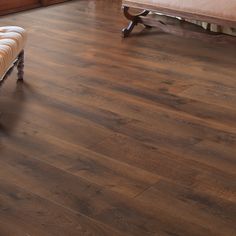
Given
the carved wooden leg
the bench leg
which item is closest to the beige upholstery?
the bench leg

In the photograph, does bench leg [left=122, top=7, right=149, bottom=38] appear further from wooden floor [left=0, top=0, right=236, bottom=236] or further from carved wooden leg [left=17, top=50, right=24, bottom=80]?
carved wooden leg [left=17, top=50, right=24, bottom=80]

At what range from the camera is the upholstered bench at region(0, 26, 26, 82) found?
2721mm

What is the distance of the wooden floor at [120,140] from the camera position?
6.48 feet

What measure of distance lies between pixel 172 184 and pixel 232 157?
0.42 metres

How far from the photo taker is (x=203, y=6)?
3.77 metres

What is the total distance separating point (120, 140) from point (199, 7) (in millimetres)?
1690

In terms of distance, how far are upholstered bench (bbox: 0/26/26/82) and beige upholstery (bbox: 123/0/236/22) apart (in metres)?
1.38

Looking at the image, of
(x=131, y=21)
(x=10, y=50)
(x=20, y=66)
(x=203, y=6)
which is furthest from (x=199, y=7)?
(x=10, y=50)

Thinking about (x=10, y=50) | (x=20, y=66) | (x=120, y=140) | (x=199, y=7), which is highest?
(x=199, y=7)

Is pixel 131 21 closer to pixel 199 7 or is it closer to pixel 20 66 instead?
pixel 199 7

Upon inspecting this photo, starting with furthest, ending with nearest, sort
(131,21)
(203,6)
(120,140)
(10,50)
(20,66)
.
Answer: (131,21)
(203,6)
(20,66)
(10,50)
(120,140)

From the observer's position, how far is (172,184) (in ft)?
7.22

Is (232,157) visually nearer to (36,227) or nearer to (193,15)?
(36,227)

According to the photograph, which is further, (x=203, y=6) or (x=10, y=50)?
(x=203, y=6)
